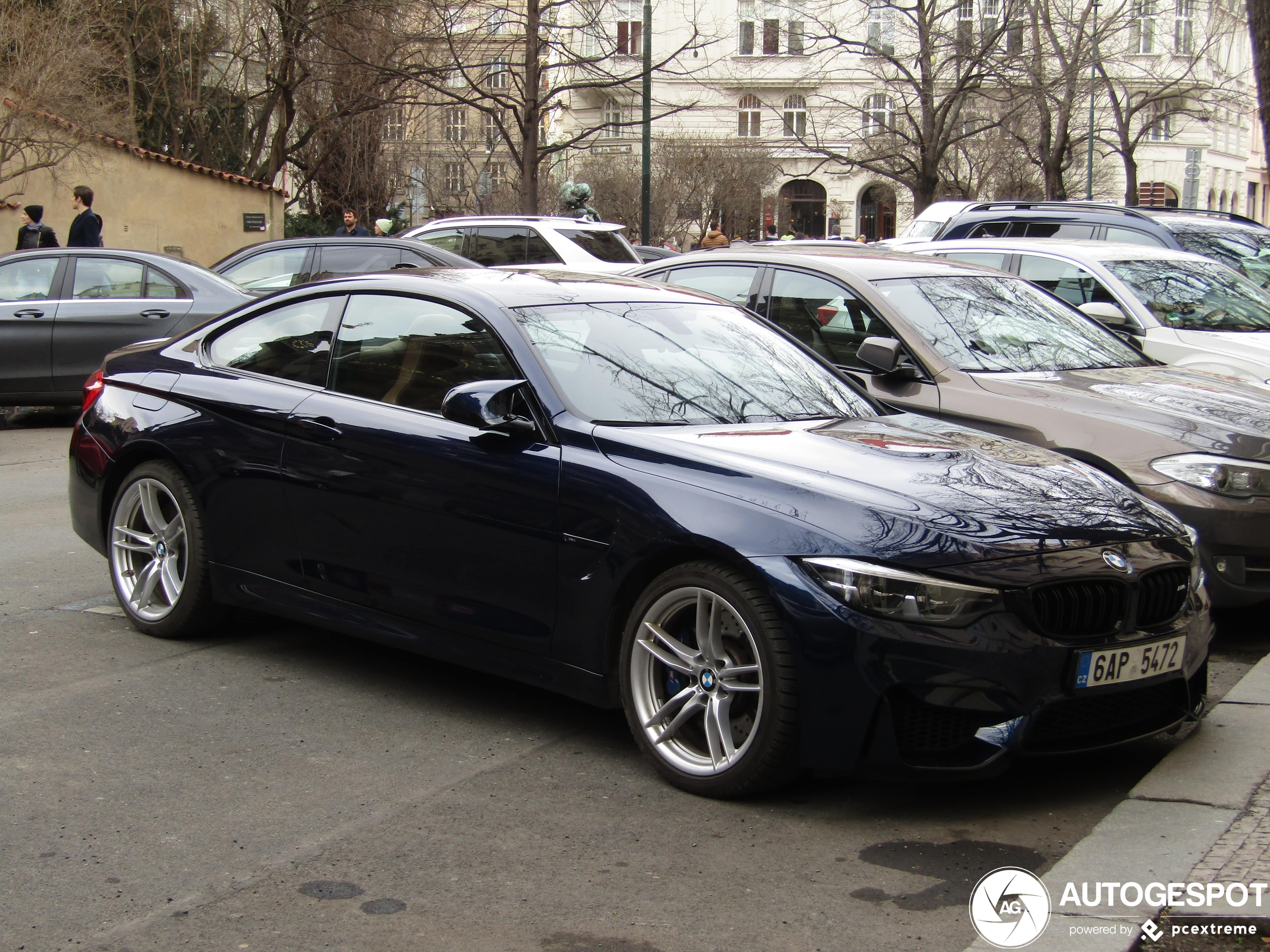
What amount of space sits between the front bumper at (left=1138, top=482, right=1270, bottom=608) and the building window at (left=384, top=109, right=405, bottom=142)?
34585 mm

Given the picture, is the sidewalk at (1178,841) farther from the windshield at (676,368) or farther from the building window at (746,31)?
the building window at (746,31)

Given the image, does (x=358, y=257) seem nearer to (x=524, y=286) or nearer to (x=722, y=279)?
(x=722, y=279)

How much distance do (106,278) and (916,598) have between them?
11.3 metres

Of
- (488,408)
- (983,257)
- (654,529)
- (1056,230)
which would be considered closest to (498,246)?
(1056,230)

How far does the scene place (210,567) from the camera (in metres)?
5.94

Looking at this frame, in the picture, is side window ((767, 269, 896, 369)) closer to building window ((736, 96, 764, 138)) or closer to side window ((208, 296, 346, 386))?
side window ((208, 296, 346, 386))

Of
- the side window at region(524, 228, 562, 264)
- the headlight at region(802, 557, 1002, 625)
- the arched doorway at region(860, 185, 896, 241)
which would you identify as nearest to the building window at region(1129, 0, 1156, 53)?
the arched doorway at region(860, 185, 896, 241)

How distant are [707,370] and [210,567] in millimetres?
2195

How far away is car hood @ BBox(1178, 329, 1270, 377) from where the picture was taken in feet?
30.8

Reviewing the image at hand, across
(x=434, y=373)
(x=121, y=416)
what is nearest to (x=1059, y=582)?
(x=434, y=373)

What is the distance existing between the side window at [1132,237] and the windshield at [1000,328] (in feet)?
16.2

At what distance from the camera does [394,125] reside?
44.5 meters

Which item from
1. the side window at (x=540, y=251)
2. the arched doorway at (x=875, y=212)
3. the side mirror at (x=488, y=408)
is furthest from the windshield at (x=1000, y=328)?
the arched doorway at (x=875, y=212)

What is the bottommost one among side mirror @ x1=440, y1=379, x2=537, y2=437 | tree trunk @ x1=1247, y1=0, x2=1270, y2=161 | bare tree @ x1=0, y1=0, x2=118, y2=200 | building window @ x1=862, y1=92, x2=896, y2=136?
side mirror @ x1=440, y1=379, x2=537, y2=437
